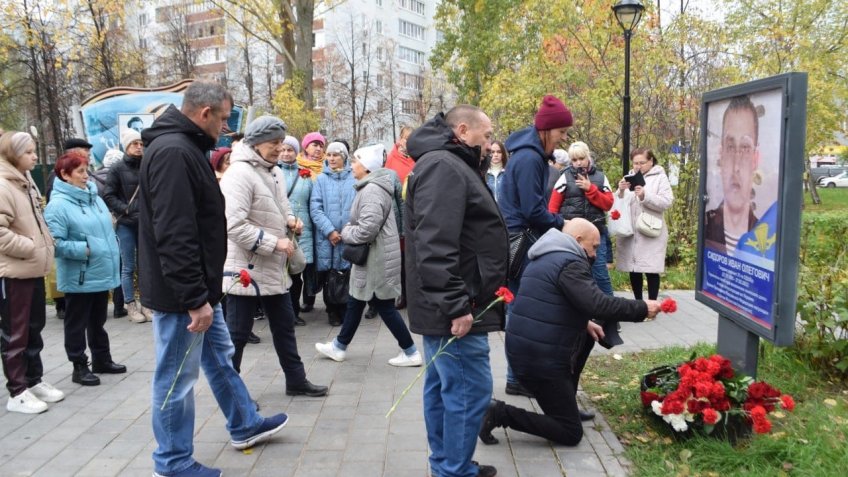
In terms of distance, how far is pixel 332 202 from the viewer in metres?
7.02

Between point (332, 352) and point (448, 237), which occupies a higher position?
point (448, 237)

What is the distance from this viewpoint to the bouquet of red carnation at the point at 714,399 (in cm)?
371

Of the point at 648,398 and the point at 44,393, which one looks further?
the point at 44,393

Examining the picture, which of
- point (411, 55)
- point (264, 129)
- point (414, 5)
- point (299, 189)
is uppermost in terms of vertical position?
point (414, 5)

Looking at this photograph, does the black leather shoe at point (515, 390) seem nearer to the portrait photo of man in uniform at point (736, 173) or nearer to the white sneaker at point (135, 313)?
the portrait photo of man in uniform at point (736, 173)

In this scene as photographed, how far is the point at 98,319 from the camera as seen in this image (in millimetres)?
5492

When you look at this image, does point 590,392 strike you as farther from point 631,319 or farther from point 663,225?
point 663,225

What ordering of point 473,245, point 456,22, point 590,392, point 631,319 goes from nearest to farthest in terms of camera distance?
1. point 473,245
2. point 631,319
3. point 590,392
4. point 456,22

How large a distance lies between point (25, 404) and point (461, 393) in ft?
11.1

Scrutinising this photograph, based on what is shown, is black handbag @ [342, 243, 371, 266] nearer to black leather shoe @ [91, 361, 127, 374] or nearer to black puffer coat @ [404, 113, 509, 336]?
black leather shoe @ [91, 361, 127, 374]

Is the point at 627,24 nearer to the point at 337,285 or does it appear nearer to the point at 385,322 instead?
the point at 337,285

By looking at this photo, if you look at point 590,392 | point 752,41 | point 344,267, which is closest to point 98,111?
point 344,267

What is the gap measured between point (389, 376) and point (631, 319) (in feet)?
8.03

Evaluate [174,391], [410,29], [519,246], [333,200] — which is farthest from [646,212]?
[410,29]
